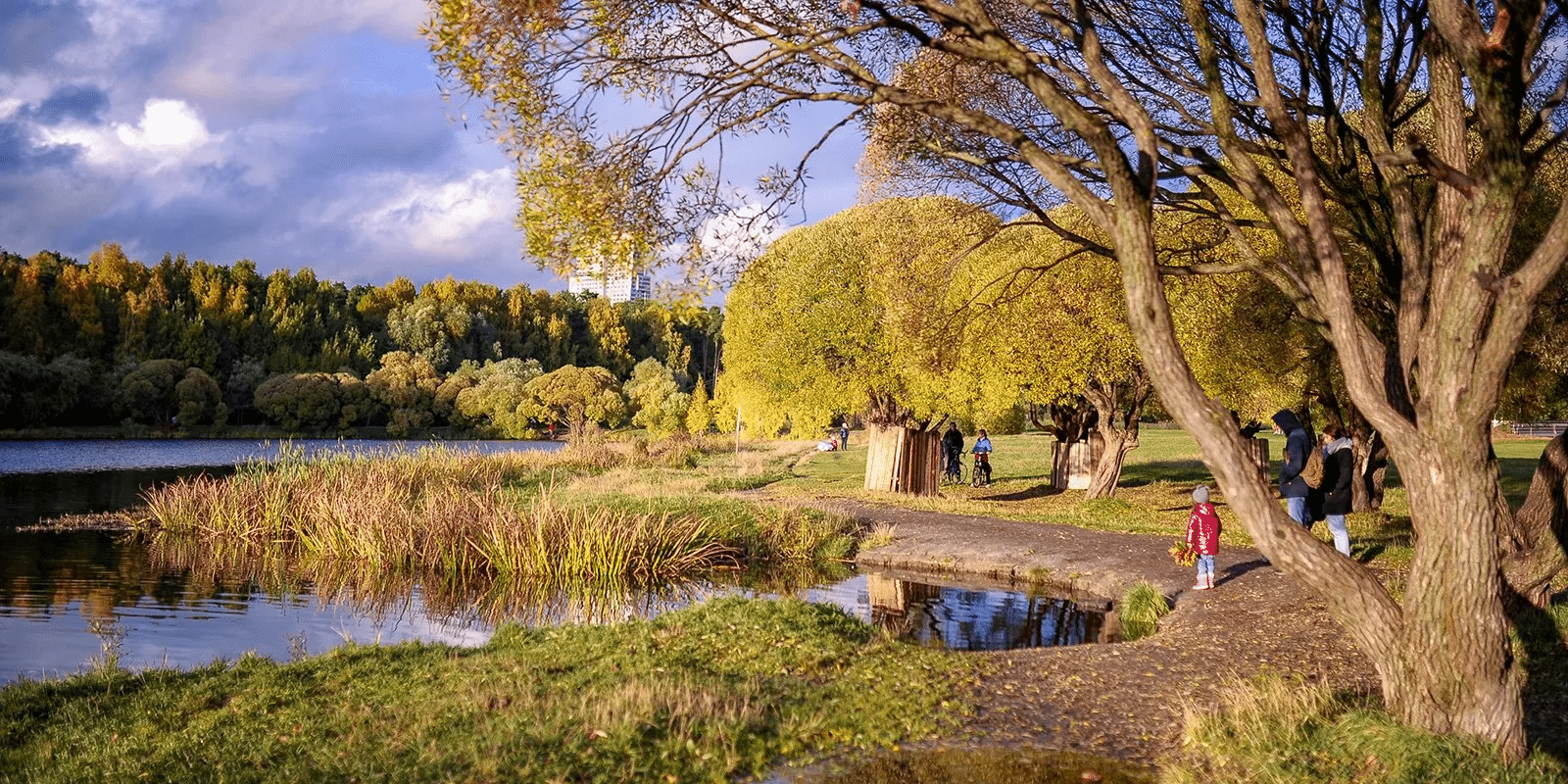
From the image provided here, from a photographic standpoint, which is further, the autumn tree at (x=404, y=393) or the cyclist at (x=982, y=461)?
the autumn tree at (x=404, y=393)

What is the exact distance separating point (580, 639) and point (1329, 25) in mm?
10246

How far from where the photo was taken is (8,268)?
7075cm

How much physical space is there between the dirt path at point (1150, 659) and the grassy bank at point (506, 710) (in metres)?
0.55

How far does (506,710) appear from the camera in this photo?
744 centimetres

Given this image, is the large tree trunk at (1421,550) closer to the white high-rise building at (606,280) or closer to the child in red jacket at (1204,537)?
the white high-rise building at (606,280)

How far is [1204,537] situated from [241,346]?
80.3m

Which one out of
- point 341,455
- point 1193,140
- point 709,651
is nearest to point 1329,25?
point 1193,140

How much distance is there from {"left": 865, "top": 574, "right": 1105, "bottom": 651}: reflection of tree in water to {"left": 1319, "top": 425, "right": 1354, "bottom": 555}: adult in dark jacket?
3194 millimetres

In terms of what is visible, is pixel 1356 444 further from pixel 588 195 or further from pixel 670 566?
pixel 588 195

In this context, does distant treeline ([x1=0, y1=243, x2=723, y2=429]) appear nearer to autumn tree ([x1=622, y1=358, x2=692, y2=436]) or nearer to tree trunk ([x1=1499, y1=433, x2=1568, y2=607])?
autumn tree ([x1=622, y1=358, x2=692, y2=436])

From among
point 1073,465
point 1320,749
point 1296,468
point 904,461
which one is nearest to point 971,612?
point 1296,468

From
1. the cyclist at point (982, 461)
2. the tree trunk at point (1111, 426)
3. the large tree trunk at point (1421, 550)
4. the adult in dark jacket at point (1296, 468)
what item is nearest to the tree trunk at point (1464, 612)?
the large tree trunk at point (1421, 550)

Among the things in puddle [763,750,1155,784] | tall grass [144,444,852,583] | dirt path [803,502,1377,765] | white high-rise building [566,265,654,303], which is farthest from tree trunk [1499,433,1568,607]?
tall grass [144,444,852,583]

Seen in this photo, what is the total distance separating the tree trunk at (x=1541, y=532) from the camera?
10.2 metres
